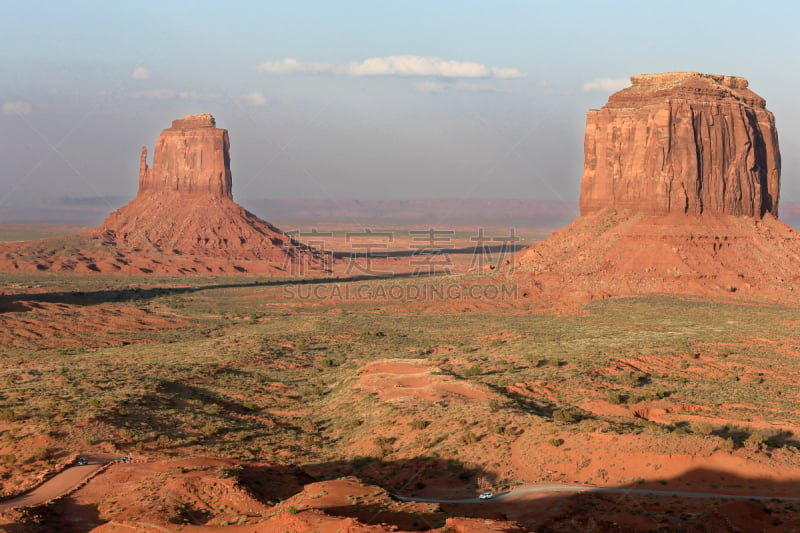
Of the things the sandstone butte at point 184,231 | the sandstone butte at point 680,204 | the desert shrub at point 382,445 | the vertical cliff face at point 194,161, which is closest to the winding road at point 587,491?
the desert shrub at point 382,445

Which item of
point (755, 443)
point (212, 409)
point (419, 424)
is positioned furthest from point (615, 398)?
point (212, 409)

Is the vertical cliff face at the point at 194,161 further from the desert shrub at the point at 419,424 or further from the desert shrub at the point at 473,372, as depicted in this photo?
the desert shrub at the point at 419,424

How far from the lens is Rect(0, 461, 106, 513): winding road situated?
2111cm

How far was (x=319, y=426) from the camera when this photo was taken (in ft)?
112

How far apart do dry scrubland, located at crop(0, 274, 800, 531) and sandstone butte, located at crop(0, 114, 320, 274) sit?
168 ft

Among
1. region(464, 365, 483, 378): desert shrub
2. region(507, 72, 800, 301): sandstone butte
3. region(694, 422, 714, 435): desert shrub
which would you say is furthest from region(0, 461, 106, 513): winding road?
region(507, 72, 800, 301): sandstone butte

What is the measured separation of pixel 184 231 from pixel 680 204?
82704mm

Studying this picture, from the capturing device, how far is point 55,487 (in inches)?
884

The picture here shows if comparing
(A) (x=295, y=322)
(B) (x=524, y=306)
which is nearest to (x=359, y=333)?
(A) (x=295, y=322)

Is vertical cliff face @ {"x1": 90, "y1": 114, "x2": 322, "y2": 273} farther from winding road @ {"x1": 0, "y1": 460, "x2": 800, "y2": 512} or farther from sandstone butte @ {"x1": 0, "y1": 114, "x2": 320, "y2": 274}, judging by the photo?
winding road @ {"x1": 0, "y1": 460, "x2": 800, "y2": 512}

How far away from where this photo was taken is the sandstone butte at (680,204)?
223 feet

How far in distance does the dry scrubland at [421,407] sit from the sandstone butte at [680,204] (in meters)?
4.96

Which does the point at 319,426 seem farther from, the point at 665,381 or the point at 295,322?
the point at 295,322

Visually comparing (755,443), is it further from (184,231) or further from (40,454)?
(184,231)
